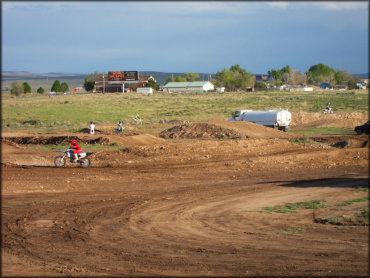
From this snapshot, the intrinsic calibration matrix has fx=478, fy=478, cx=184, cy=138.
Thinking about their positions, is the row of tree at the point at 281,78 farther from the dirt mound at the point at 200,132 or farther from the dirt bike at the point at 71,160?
the dirt bike at the point at 71,160

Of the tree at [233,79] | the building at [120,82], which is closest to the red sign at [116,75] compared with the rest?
the building at [120,82]

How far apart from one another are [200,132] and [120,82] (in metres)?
7.43

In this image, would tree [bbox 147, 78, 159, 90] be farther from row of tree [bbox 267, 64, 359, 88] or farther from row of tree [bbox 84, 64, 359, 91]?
row of tree [bbox 267, 64, 359, 88]

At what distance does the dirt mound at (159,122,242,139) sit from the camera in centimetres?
3625

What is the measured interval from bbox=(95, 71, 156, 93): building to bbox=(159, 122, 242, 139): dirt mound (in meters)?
4.55

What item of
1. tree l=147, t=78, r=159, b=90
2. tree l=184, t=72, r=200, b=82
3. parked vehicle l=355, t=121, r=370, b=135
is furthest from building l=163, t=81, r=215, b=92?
parked vehicle l=355, t=121, r=370, b=135

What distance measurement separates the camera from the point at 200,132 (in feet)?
122

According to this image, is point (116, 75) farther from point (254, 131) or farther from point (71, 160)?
point (71, 160)

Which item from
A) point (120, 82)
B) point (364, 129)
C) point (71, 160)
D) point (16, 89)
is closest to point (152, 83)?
point (120, 82)

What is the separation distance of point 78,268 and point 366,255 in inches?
234

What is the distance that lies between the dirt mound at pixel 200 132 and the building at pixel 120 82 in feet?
14.9

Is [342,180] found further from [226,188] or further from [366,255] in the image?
[366,255]

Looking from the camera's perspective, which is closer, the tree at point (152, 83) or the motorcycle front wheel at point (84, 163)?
the motorcycle front wheel at point (84, 163)

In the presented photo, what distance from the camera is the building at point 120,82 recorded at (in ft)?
109
